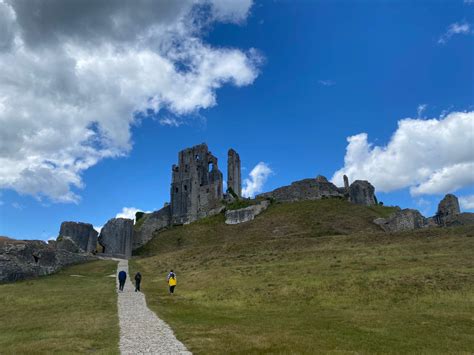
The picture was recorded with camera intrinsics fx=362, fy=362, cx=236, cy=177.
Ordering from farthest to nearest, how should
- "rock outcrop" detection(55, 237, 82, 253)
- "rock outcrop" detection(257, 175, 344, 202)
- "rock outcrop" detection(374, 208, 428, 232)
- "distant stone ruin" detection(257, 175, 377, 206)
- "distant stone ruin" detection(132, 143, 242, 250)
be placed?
"distant stone ruin" detection(132, 143, 242, 250) < "distant stone ruin" detection(257, 175, 377, 206) < "rock outcrop" detection(257, 175, 344, 202) < "rock outcrop" detection(374, 208, 428, 232) < "rock outcrop" detection(55, 237, 82, 253)

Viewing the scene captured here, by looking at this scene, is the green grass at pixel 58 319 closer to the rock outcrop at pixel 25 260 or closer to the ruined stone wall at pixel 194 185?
the rock outcrop at pixel 25 260

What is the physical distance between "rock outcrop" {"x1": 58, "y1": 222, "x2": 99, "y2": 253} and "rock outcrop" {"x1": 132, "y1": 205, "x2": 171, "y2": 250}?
10812 millimetres

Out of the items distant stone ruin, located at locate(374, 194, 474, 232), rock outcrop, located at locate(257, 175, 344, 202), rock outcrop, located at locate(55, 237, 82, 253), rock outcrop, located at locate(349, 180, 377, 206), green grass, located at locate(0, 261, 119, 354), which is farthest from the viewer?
rock outcrop, located at locate(349, 180, 377, 206)

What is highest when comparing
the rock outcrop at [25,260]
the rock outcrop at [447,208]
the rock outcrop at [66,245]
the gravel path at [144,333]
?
the rock outcrop at [447,208]

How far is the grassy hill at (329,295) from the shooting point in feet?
43.5

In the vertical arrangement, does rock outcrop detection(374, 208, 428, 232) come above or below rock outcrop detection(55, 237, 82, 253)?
above

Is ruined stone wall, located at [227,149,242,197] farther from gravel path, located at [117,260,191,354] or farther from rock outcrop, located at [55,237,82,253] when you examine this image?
gravel path, located at [117,260,191,354]

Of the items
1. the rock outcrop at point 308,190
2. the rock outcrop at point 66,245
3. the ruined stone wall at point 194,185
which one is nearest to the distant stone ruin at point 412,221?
the rock outcrop at point 308,190

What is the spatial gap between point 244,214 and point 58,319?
56.4m

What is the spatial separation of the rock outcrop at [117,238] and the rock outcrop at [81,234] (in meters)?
2.46

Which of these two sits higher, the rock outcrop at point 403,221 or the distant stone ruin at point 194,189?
the distant stone ruin at point 194,189

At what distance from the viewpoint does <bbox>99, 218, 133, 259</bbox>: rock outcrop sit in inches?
2719

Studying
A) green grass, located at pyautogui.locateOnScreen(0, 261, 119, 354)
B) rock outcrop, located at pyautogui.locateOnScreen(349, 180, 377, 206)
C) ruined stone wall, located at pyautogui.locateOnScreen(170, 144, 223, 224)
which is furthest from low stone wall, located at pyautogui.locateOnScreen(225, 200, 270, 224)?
green grass, located at pyautogui.locateOnScreen(0, 261, 119, 354)

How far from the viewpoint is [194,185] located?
88.4 m
